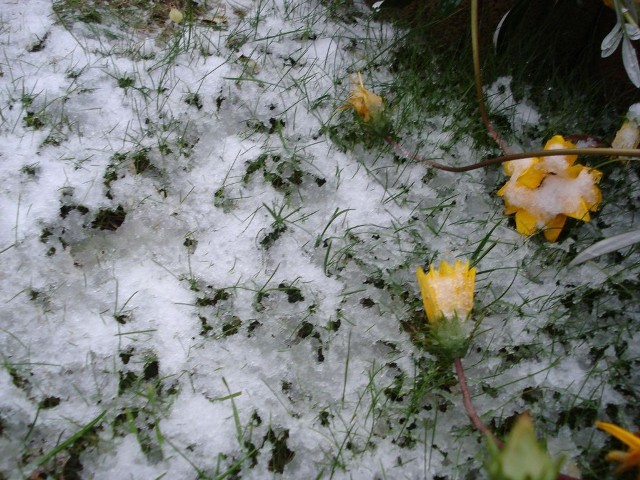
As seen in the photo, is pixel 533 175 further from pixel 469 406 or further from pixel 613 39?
pixel 469 406

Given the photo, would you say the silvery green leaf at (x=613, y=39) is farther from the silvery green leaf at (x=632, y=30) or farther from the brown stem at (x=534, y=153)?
the brown stem at (x=534, y=153)

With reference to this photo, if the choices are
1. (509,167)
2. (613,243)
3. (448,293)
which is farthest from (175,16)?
(613,243)

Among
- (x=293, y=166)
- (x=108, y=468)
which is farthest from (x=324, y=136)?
(x=108, y=468)

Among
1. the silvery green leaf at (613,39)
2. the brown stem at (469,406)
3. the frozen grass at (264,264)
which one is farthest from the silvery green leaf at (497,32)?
the brown stem at (469,406)

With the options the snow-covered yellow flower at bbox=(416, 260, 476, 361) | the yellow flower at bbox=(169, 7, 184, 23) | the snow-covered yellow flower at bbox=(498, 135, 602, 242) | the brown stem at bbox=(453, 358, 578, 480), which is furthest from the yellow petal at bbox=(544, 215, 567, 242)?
the yellow flower at bbox=(169, 7, 184, 23)

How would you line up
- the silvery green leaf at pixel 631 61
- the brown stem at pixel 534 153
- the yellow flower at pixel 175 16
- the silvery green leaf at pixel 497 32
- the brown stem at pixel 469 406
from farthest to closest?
the yellow flower at pixel 175 16 < the silvery green leaf at pixel 497 32 < the silvery green leaf at pixel 631 61 < the brown stem at pixel 534 153 < the brown stem at pixel 469 406

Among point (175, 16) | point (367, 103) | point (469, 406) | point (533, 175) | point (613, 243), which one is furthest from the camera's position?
point (175, 16)

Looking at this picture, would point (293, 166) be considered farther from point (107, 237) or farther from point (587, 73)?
point (587, 73)
